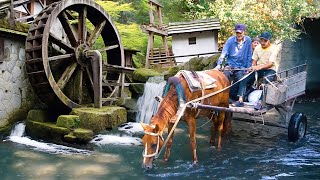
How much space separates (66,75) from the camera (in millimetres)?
10703

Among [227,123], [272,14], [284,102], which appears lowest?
[227,123]

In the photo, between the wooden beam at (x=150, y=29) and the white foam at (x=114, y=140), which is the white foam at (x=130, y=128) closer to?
the white foam at (x=114, y=140)

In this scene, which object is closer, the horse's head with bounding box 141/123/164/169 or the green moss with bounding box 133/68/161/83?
the horse's head with bounding box 141/123/164/169

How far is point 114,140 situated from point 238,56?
3360mm

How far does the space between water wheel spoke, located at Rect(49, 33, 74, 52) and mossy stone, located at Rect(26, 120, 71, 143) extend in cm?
242

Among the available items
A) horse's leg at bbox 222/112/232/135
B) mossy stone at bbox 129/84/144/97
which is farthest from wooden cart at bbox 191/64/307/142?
mossy stone at bbox 129/84/144/97

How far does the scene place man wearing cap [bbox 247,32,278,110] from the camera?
24.5 feet

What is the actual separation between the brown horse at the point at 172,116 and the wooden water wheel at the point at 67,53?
399 cm

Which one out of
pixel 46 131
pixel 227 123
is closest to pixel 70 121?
pixel 46 131

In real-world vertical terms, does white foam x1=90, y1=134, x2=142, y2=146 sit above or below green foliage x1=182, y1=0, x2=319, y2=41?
below

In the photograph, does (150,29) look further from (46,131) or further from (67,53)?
(46,131)

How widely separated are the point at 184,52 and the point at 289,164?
550 inches

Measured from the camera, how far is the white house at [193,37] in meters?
18.7

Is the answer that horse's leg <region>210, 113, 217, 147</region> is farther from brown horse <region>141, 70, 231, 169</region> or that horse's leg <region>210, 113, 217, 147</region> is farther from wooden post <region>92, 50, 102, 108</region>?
wooden post <region>92, 50, 102, 108</region>
